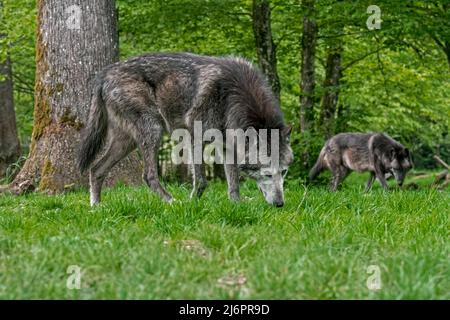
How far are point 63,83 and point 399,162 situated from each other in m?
7.48

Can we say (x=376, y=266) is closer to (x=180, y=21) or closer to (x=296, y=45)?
(x=180, y=21)

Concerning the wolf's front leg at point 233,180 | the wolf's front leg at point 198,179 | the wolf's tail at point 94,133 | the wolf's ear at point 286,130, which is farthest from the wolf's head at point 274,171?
the wolf's tail at point 94,133

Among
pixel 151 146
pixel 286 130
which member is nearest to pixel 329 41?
pixel 286 130

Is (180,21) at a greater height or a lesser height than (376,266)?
greater

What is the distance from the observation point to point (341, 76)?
1778cm

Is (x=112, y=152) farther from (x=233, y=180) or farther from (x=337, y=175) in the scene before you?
(x=337, y=175)

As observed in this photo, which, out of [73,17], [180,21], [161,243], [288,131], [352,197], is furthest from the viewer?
[180,21]

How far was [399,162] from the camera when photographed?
13.1 m

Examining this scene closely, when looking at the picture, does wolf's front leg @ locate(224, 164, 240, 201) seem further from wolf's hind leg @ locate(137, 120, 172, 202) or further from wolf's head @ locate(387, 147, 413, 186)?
wolf's head @ locate(387, 147, 413, 186)

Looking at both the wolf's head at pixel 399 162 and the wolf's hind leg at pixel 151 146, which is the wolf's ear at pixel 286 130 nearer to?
the wolf's hind leg at pixel 151 146

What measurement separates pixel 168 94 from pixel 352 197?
2.67 metres

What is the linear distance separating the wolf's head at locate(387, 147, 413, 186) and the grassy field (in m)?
6.65

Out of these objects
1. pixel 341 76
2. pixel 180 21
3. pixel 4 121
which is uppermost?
pixel 180 21

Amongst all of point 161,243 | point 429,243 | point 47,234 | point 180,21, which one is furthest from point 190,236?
point 180,21
